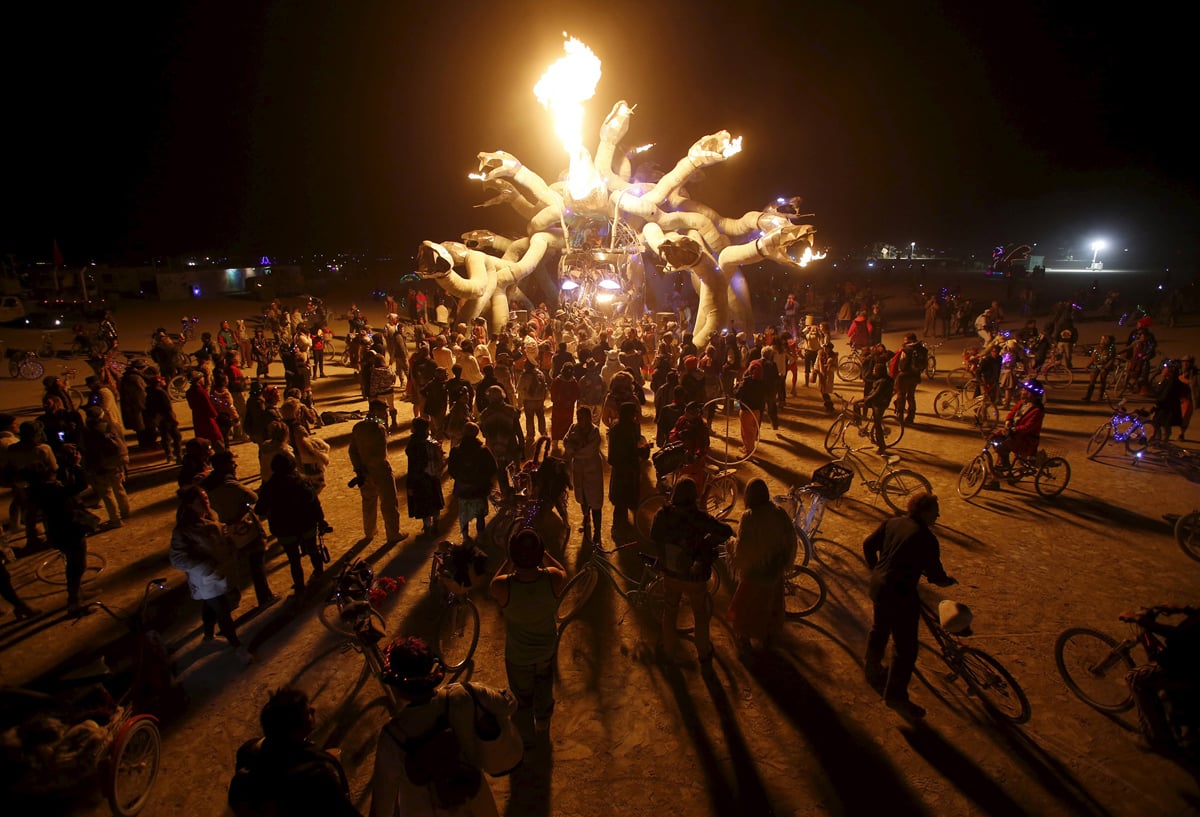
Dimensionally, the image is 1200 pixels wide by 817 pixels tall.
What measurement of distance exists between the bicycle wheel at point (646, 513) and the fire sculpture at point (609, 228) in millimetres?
11996

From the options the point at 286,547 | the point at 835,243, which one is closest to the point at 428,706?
the point at 286,547

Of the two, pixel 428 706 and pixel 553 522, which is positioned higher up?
pixel 428 706

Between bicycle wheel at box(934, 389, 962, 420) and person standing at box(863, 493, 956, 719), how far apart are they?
31.0ft

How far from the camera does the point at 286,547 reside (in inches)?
231

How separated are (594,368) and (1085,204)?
81.8 meters

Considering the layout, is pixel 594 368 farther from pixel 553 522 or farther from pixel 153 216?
pixel 153 216

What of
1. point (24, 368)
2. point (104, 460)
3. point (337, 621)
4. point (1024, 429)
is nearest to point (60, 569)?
point (104, 460)

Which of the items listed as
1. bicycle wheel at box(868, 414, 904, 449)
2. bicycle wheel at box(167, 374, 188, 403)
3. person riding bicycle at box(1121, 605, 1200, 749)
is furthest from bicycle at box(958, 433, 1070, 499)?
→ bicycle wheel at box(167, 374, 188, 403)

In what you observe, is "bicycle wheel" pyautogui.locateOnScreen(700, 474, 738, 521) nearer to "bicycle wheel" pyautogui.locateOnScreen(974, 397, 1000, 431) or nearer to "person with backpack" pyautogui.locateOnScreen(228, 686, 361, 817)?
"person with backpack" pyautogui.locateOnScreen(228, 686, 361, 817)

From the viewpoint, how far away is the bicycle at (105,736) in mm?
3178

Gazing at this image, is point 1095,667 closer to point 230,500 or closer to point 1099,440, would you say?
point 1099,440

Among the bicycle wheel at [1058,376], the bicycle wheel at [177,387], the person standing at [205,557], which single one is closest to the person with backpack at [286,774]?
the person standing at [205,557]

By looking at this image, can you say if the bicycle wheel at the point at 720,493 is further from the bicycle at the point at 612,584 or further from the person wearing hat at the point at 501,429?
the person wearing hat at the point at 501,429

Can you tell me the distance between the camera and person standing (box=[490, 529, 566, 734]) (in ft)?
12.5
